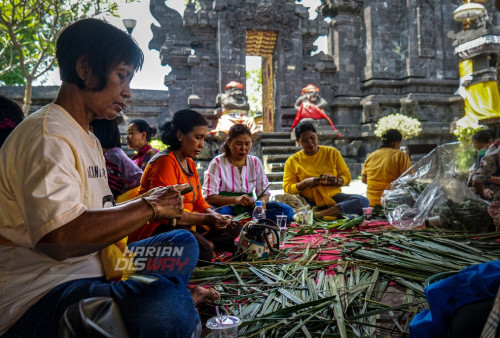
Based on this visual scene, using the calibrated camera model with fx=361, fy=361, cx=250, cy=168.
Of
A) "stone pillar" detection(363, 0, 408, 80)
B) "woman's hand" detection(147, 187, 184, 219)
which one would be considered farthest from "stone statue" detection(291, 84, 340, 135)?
"woman's hand" detection(147, 187, 184, 219)

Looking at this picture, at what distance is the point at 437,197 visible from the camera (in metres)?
3.40

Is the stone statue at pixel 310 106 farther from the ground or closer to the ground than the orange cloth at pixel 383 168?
farther from the ground

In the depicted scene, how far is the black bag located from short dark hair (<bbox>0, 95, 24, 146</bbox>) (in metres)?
1.26

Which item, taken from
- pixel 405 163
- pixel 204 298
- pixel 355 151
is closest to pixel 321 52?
pixel 355 151

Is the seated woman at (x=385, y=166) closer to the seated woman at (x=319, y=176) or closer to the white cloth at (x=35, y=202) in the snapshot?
the seated woman at (x=319, y=176)

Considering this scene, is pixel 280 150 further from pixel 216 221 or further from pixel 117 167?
pixel 216 221

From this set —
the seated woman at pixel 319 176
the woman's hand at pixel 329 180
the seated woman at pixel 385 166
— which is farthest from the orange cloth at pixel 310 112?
the woman's hand at pixel 329 180

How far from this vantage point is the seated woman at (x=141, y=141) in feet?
12.6

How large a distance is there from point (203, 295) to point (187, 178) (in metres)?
1.08

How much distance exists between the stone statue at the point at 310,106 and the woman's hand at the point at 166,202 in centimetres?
900

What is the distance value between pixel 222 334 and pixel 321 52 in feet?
37.7

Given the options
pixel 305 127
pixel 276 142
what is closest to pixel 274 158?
pixel 276 142

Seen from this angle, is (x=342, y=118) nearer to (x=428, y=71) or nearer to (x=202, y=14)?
(x=428, y=71)

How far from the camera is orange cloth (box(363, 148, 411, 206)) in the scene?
4.48m
